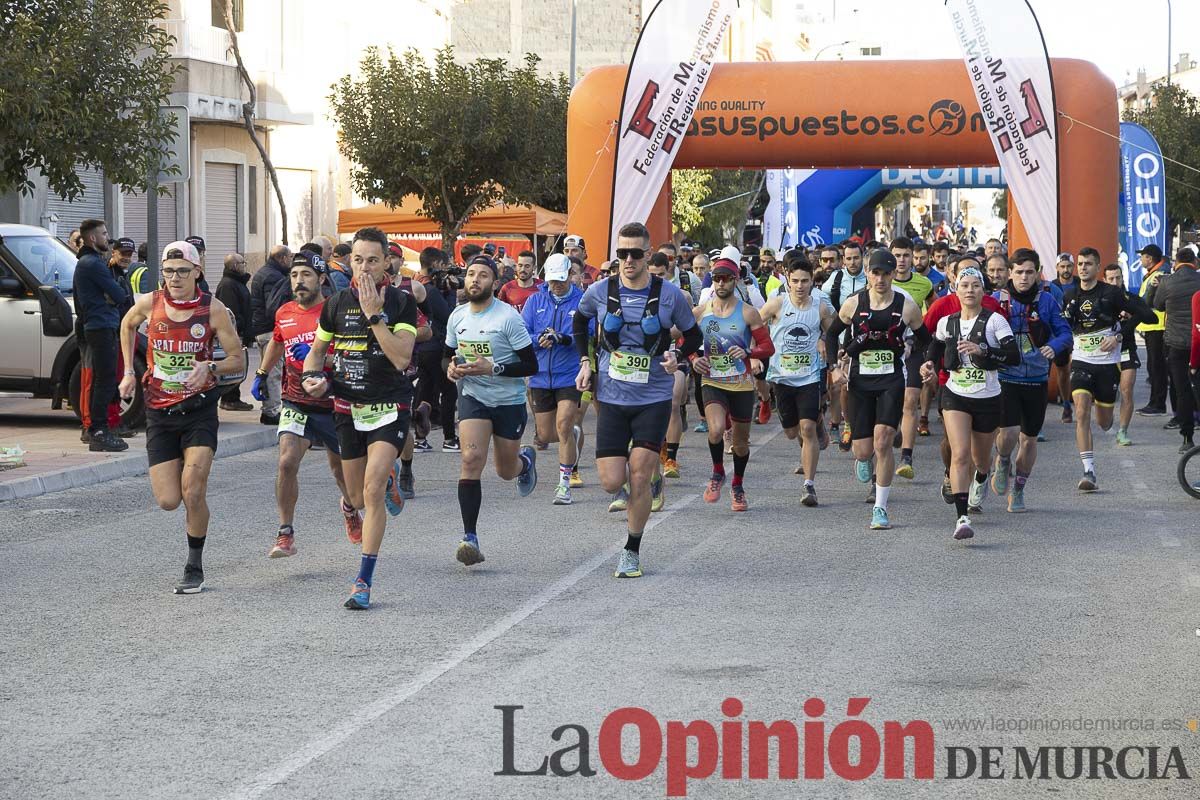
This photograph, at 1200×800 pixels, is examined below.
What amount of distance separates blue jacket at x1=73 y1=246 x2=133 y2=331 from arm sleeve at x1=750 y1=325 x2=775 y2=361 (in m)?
6.36

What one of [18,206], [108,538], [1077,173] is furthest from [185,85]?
[108,538]

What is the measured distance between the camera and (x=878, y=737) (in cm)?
592

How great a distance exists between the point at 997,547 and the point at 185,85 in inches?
882

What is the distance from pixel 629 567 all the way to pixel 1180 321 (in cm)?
991

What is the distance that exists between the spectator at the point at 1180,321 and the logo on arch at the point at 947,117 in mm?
3991

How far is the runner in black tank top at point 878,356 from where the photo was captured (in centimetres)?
1152

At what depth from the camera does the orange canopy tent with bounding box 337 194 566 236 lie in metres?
30.5

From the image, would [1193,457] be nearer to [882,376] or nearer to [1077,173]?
[882,376]

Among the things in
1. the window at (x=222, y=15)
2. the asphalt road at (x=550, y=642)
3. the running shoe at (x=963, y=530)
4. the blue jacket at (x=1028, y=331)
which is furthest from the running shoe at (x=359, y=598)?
the window at (x=222, y=15)

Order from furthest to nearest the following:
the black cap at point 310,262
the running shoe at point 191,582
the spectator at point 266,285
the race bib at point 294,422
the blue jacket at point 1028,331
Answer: the spectator at point 266,285 < the blue jacket at point 1028,331 < the black cap at point 310,262 < the race bib at point 294,422 < the running shoe at point 191,582

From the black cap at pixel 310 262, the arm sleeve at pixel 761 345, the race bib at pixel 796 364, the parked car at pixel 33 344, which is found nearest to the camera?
the black cap at pixel 310 262

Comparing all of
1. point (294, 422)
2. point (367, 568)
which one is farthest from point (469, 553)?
point (294, 422)

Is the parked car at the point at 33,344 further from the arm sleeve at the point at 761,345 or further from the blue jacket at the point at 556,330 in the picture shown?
the arm sleeve at the point at 761,345

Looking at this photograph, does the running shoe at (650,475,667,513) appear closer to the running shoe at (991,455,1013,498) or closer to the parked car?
the running shoe at (991,455,1013,498)
